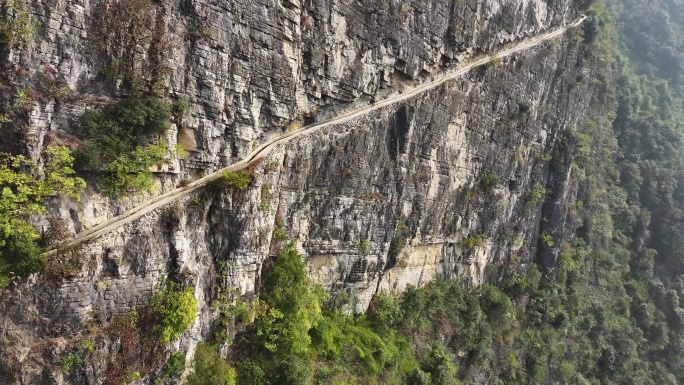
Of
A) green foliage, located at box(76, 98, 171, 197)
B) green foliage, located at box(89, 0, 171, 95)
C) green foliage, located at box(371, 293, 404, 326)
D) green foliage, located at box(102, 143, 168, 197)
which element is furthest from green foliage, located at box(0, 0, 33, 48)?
green foliage, located at box(371, 293, 404, 326)

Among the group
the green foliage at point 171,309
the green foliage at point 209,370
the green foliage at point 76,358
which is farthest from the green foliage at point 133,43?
the green foliage at point 209,370

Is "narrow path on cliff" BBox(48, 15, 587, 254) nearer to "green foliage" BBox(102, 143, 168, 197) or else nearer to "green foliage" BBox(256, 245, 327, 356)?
"green foliage" BBox(102, 143, 168, 197)

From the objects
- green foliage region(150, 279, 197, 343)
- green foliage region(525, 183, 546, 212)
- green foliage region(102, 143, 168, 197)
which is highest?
green foliage region(525, 183, 546, 212)

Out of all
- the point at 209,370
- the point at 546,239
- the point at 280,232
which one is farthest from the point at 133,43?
the point at 546,239

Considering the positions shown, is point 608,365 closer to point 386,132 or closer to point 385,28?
point 386,132

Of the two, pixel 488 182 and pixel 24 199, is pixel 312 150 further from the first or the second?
pixel 488 182
